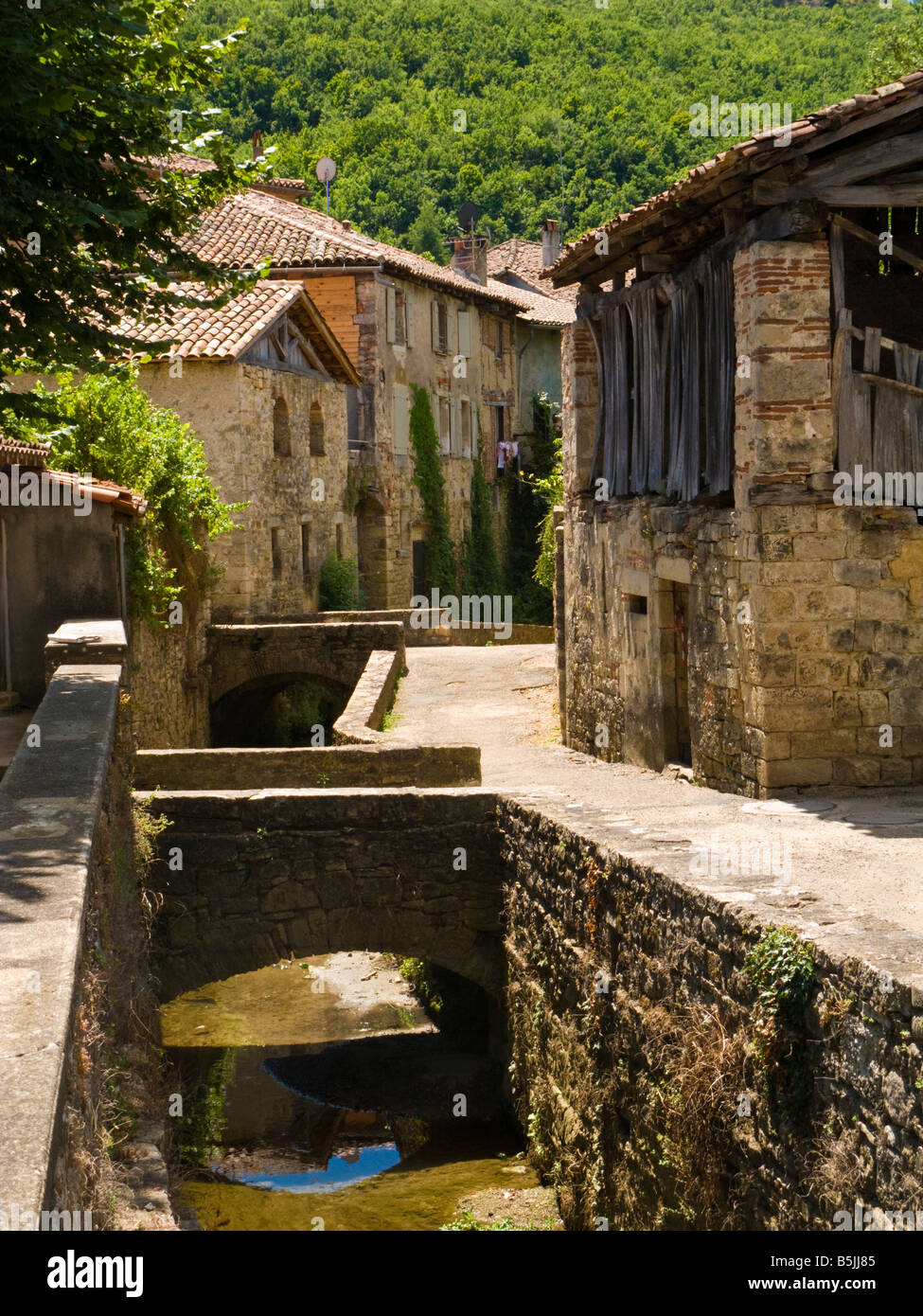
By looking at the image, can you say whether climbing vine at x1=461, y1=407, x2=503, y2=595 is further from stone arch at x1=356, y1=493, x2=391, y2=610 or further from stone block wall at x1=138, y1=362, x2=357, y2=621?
stone block wall at x1=138, y1=362, x2=357, y2=621

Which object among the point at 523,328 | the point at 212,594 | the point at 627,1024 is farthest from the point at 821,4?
the point at 627,1024

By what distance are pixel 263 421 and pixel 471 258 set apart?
19.6 metres

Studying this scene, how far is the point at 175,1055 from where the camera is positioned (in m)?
13.1

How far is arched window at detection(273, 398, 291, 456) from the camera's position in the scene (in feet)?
80.9

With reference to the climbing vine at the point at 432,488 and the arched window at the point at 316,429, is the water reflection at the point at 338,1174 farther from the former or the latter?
the climbing vine at the point at 432,488

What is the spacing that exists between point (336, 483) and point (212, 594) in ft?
20.2

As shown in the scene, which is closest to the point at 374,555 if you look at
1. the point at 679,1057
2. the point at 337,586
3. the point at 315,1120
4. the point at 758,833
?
the point at 337,586

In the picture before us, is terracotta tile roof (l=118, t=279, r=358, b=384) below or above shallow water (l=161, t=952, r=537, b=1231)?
above

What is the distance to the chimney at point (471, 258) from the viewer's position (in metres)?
41.0

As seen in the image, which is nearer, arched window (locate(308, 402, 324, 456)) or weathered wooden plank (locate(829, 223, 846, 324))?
weathered wooden plank (locate(829, 223, 846, 324))

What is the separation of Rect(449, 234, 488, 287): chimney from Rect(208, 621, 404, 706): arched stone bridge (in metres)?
22.0

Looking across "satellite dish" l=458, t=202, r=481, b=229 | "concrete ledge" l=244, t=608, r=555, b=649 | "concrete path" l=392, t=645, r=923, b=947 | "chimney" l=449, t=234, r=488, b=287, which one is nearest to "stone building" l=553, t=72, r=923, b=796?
"concrete path" l=392, t=645, r=923, b=947

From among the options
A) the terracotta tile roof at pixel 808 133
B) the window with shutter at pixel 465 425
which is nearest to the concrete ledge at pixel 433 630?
the window with shutter at pixel 465 425

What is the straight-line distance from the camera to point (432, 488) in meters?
33.7
